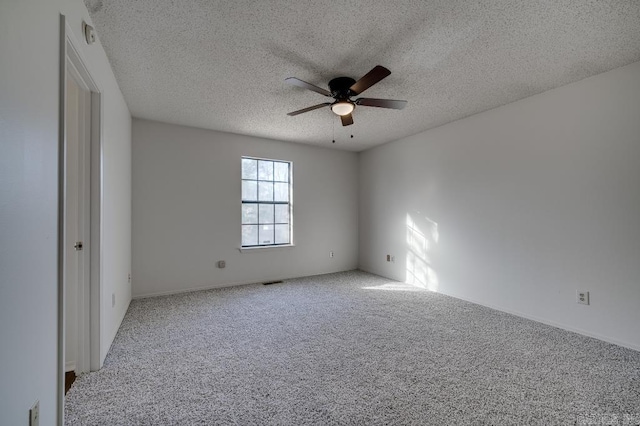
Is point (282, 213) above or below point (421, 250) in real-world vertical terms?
above

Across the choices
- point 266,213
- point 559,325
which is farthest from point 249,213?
point 559,325

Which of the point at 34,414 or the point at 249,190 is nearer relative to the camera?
the point at 34,414

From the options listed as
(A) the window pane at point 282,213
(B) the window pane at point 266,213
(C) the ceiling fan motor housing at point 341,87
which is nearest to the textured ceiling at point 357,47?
(C) the ceiling fan motor housing at point 341,87

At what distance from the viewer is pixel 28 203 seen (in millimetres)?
1065

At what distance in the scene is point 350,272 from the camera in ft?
17.5

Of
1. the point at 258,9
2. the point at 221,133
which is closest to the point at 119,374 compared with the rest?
the point at 258,9

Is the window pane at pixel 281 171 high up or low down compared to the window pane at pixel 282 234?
up

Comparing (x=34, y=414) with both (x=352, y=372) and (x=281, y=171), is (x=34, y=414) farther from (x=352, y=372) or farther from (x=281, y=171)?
(x=281, y=171)

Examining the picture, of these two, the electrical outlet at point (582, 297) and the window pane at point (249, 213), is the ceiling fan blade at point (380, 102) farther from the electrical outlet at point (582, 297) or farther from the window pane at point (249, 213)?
the window pane at point (249, 213)

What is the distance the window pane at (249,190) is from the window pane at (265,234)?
0.51m

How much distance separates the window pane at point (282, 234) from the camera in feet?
16.0

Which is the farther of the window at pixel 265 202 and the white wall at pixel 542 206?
the window at pixel 265 202

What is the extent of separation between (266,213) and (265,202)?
19 cm

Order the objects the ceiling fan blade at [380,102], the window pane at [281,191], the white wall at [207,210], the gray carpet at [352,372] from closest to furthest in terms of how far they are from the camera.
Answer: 1. the gray carpet at [352,372]
2. the ceiling fan blade at [380,102]
3. the white wall at [207,210]
4. the window pane at [281,191]
